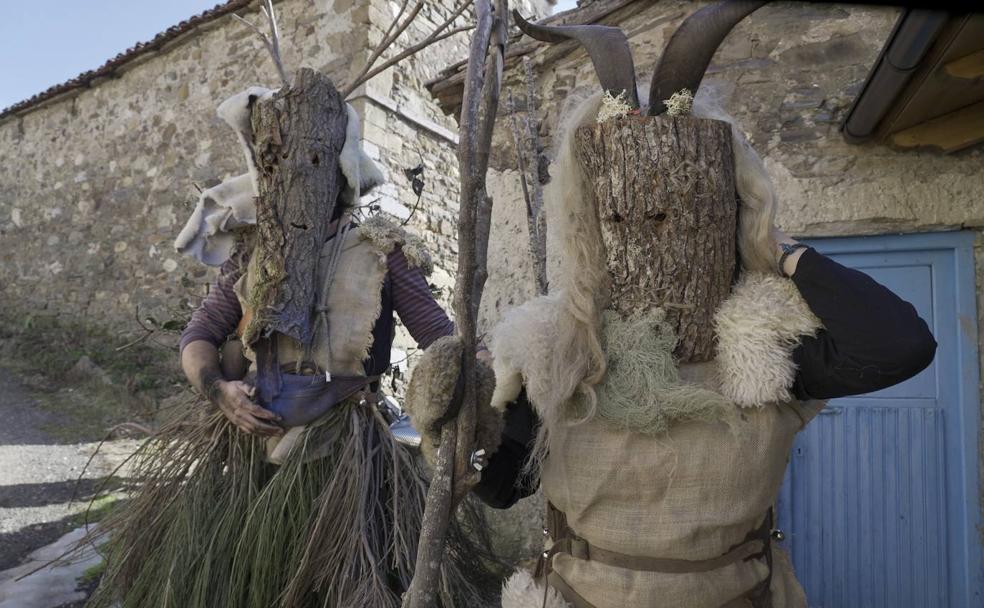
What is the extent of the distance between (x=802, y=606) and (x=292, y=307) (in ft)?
4.67

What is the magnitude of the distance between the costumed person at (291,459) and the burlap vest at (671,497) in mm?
608

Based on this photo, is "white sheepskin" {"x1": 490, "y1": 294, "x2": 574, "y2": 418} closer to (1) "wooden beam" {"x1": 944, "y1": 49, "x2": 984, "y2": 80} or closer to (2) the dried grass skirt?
(2) the dried grass skirt

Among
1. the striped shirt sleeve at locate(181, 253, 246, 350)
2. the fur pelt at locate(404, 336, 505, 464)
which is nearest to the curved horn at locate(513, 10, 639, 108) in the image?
the fur pelt at locate(404, 336, 505, 464)

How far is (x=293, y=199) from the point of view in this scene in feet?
6.22

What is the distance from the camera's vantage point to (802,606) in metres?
1.41

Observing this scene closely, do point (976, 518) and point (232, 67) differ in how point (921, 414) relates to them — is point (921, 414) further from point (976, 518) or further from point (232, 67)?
point (232, 67)

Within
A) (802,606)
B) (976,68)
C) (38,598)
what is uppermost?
(976,68)

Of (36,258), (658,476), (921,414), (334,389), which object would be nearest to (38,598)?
(334,389)

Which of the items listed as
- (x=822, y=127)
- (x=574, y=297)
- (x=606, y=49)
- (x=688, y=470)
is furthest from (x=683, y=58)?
(x=822, y=127)

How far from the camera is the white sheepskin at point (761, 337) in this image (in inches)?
50.9

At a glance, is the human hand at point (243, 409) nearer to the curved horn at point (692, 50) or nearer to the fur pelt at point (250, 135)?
the fur pelt at point (250, 135)

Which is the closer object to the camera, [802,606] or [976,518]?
[802,606]

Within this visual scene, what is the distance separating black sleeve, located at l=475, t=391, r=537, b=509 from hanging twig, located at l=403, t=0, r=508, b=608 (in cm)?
29

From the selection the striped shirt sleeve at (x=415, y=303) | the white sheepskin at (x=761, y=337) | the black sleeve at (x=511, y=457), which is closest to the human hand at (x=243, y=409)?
the striped shirt sleeve at (x=415, y=303)
